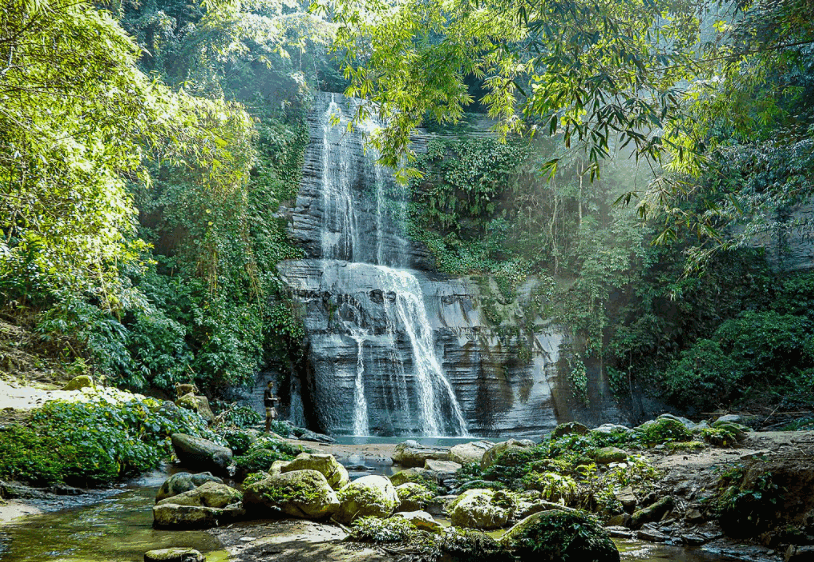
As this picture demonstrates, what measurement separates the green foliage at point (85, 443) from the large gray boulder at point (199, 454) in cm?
21

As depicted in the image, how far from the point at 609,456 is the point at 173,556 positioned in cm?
534

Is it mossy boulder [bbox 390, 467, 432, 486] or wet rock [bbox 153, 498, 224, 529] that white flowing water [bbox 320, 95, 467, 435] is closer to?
mossy boulder [bbox 390, 467, 432, 486]

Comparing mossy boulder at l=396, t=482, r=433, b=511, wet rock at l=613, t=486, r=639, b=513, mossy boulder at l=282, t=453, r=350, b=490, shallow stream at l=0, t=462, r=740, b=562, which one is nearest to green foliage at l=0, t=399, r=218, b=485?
shallow stream at l=0, t=462, r=740, b=562

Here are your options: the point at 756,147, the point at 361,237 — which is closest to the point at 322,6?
the point at 756,147

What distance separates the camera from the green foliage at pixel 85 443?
232 inches

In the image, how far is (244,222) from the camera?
1495 cm

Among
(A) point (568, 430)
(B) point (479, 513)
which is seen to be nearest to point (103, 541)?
(B) point (479, 513)

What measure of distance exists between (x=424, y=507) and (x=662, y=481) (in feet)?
8.68

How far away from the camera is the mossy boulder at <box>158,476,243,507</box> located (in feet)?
17.1

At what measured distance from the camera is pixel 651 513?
5098 mm

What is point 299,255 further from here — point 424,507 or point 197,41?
point 424,507

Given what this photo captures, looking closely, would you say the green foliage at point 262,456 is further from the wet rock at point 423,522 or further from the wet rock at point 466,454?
the wet rock at point 423,522

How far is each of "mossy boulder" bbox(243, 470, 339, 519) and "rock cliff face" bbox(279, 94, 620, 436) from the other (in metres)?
8.39

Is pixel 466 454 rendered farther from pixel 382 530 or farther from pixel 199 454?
pixel 382 530
